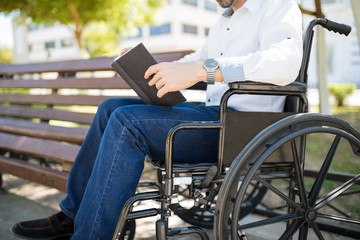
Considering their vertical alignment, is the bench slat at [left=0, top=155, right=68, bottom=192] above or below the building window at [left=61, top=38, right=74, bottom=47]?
below

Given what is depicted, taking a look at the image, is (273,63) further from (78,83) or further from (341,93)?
(341,93)

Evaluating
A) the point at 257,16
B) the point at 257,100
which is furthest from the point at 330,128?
the point at 257,16

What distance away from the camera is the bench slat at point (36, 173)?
2.28 metres

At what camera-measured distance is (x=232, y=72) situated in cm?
138

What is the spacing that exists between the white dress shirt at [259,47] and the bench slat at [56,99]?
3.76 ft

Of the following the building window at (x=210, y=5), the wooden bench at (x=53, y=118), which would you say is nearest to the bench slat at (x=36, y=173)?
the wooden bench at (x=53, y=118)

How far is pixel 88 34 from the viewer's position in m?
22.8

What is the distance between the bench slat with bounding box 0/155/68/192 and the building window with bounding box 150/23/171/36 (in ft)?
112

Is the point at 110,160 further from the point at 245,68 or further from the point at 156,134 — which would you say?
the point at 245,68

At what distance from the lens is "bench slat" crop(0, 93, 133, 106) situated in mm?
2775

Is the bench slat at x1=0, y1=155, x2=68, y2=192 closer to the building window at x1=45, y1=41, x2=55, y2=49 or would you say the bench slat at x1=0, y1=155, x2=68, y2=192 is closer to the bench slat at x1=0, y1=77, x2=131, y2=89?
the bench slat at x1=0, y1=77, x2=131, y2=89

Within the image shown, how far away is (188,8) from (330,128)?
36587 mm

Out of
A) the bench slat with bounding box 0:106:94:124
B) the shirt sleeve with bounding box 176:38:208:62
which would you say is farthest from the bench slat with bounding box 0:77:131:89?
the shirt sleeve with bounding box 176:38:208:62

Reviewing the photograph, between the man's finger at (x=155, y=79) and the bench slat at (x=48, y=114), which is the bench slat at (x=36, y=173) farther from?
the man's finger at (x=155, y=79)
